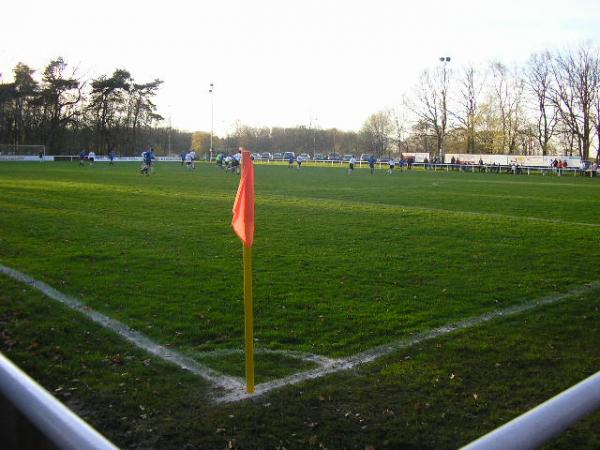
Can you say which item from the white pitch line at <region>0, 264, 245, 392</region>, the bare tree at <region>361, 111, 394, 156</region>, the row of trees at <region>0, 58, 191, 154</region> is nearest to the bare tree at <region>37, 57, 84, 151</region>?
the row of trees at <region>0, 58, 191, 154</region>

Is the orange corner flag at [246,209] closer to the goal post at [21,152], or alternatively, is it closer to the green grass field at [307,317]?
the green grass field at [307,317]

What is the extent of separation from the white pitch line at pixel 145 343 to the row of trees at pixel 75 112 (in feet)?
244

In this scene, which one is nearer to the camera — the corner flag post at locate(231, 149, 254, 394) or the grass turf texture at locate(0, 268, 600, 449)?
the grass turf texture at locate(0, 268, 600, 449)

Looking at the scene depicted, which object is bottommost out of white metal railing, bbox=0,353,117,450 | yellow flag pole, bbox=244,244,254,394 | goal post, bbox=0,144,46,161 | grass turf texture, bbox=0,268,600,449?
grass turf texture, bbox=0,268,600,449

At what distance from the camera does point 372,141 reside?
10462cm

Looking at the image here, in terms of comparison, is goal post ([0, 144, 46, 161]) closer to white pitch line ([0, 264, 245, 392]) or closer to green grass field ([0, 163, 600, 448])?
green grass field ([0, 163, 600, 448])

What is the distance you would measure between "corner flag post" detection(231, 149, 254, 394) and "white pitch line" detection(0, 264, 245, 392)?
0.36 metres

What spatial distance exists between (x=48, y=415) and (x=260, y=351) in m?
4.61

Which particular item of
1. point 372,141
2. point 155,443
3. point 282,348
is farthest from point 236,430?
point 372,141

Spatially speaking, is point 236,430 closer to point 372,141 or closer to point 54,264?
point 54,264

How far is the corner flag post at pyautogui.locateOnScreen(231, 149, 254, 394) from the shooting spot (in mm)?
4684

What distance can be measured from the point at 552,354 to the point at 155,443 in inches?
158

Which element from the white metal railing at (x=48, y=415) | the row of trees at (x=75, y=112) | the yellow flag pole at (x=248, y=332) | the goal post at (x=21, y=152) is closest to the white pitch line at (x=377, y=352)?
the yellow flag pole at (x=248, y=332)

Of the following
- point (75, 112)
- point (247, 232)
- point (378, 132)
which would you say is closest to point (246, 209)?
point (247, 232)
